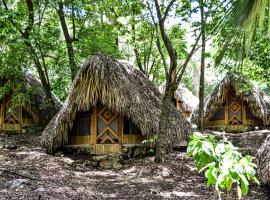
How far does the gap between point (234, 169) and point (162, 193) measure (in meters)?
3.83

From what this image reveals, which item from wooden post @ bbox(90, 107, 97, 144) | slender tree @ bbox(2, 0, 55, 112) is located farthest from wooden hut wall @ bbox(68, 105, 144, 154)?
slender tree @ bbox(2, 0, 55, 112)

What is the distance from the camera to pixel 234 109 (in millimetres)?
15945

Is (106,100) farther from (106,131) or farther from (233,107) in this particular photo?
(233,107)

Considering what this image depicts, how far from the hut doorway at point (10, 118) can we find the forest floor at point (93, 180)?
14.3 ft

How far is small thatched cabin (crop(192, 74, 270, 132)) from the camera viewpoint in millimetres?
15289

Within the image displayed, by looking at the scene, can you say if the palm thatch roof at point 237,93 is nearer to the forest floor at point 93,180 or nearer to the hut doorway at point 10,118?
the forest floor at point 93,180

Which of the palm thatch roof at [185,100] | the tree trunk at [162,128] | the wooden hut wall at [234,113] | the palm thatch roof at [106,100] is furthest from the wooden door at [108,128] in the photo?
the palm thatch roof at [185,100]

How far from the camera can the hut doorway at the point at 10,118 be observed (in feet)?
47.0

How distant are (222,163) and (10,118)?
13088mm

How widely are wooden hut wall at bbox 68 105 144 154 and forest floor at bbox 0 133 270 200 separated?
2.43 ft

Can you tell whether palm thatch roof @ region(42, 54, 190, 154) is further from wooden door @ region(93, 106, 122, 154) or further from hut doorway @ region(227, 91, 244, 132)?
hut doorway @ region(227, 91, 244, 132)

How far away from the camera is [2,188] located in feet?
19.1

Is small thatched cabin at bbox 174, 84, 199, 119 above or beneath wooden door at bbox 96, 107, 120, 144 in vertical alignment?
above

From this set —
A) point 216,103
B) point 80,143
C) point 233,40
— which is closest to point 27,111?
point 80,143
